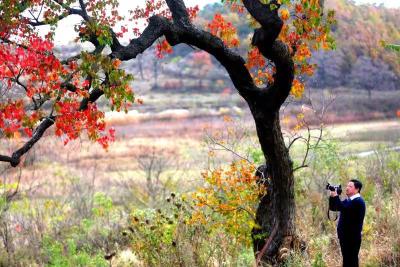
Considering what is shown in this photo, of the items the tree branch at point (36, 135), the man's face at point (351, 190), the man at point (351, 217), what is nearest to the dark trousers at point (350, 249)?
the man at point (351, 217)

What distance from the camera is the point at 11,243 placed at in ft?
47.7

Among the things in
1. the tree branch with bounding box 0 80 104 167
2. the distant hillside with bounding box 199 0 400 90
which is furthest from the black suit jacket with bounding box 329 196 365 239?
the distant hillside with bounding box 199 0 400 90

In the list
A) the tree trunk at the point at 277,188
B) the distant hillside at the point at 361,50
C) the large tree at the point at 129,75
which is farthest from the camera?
the distant hillside at the point at 361,50

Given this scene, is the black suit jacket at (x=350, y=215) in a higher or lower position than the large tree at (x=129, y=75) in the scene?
lower

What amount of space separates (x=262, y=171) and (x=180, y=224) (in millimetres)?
1973

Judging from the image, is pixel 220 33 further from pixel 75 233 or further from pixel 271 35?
pixel 75 233

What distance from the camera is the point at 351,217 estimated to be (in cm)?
782

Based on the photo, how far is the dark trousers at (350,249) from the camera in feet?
26.0

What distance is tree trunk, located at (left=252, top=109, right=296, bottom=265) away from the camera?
9281mm

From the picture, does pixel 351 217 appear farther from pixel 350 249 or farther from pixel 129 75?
pixel 129 75

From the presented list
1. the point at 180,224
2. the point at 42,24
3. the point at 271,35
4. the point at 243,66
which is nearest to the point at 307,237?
the point at 180,224

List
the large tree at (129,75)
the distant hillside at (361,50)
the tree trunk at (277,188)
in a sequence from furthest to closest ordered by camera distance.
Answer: the distant hillside at (361,50)
the tree trunk at (277,188)
the large tree at (129,75)

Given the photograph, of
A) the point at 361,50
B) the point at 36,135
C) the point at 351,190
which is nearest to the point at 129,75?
the point at 36,135

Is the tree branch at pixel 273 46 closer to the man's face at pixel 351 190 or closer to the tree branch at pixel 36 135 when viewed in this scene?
the man's face at pixel 351 190
